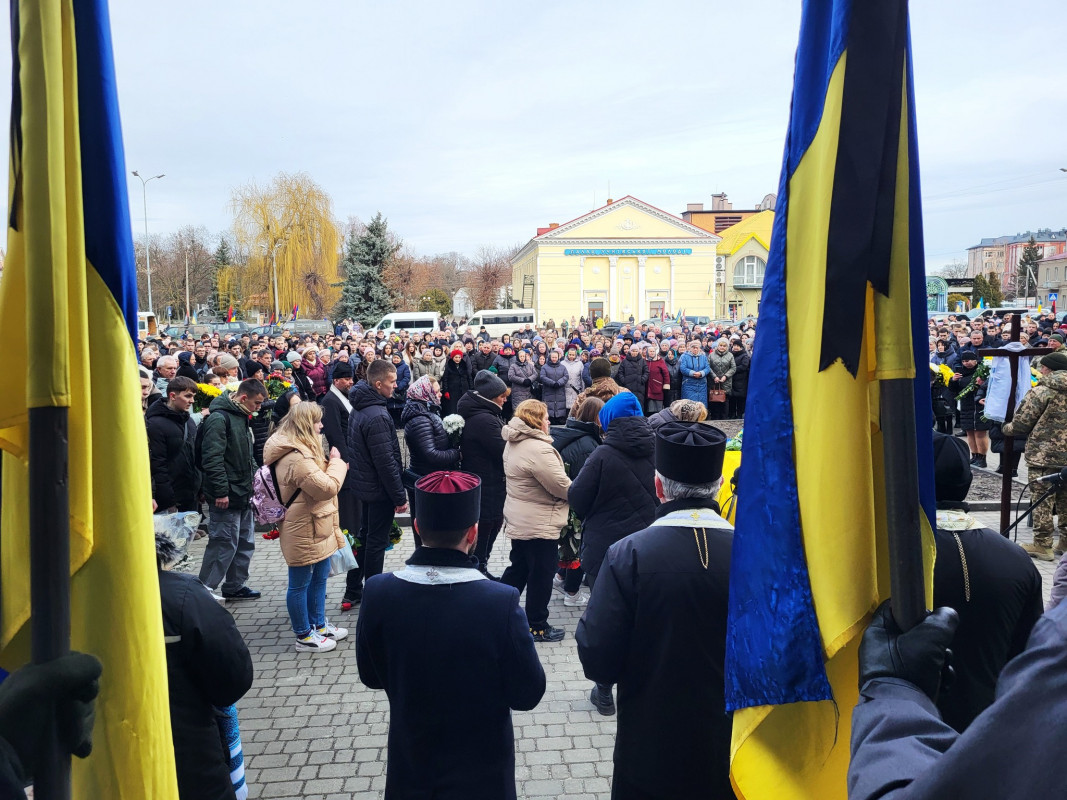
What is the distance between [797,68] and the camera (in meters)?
1.79

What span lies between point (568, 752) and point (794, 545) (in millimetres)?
3211

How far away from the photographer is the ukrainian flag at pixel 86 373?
4.57 ft

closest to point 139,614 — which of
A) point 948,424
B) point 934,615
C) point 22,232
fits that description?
point 22,232

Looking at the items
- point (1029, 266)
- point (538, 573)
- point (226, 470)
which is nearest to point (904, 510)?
point (538, 573)

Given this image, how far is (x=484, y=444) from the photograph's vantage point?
21.6 feet

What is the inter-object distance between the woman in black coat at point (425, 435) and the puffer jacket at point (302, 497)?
980 mm

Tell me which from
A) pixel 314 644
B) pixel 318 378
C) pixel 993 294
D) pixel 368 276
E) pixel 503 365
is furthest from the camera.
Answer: pixel 993 294

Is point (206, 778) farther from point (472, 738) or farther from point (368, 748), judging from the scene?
point (368, 748)

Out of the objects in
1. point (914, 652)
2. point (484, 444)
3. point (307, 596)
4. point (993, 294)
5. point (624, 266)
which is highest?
point (624, 266)

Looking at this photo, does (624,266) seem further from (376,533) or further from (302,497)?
(302,497)

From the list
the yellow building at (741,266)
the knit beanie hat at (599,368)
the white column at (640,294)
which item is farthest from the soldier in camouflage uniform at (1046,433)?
the yellow building at (741,266)

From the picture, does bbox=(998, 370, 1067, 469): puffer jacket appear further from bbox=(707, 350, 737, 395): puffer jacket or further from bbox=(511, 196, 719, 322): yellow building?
bbox=(511, 196, 719, 322): yellow building

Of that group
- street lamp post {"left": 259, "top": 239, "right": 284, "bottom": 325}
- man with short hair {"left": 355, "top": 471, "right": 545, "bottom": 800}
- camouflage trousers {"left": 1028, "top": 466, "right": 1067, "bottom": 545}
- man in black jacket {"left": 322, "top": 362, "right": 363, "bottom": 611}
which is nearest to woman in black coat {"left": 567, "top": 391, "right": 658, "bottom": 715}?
man in black jacket {"left": 322, "top": 362, "right": 363, "bottom": 611}

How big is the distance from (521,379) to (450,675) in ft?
43.4
